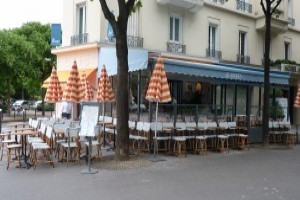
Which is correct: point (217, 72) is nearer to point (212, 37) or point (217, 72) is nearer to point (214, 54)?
point (214, 54)

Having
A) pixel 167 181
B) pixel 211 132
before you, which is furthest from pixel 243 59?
pixel 167 181

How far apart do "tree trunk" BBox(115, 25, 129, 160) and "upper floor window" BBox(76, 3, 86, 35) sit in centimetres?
1101

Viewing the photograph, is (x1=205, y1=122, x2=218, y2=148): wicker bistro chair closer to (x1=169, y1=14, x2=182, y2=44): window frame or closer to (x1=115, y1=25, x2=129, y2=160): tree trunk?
(x1=115, y1=25, x2=129, y2=160): tree trunk

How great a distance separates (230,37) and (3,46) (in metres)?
17.4

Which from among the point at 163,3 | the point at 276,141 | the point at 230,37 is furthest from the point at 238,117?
the point at 230,37

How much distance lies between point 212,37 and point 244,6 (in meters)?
3.76

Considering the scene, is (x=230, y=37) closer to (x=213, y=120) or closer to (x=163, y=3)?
(x=163, y=3)

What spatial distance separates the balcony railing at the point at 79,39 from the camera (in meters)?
21.6

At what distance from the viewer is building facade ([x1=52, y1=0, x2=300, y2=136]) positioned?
18156mm

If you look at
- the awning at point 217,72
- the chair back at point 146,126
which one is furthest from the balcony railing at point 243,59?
the chair back at point 146,126

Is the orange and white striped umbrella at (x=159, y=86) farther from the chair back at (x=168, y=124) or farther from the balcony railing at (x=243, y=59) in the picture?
the balcony railing at (x=243, y=59)

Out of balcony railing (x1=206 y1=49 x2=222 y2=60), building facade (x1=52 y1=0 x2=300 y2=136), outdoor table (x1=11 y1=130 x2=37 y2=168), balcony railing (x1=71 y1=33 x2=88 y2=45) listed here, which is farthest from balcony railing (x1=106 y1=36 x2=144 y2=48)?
outdoor table (x1=11 y1=130 x2=37 y2=168)

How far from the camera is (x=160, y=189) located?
8.30 m

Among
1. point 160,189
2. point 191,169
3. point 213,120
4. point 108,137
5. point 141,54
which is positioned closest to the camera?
point 160,189
